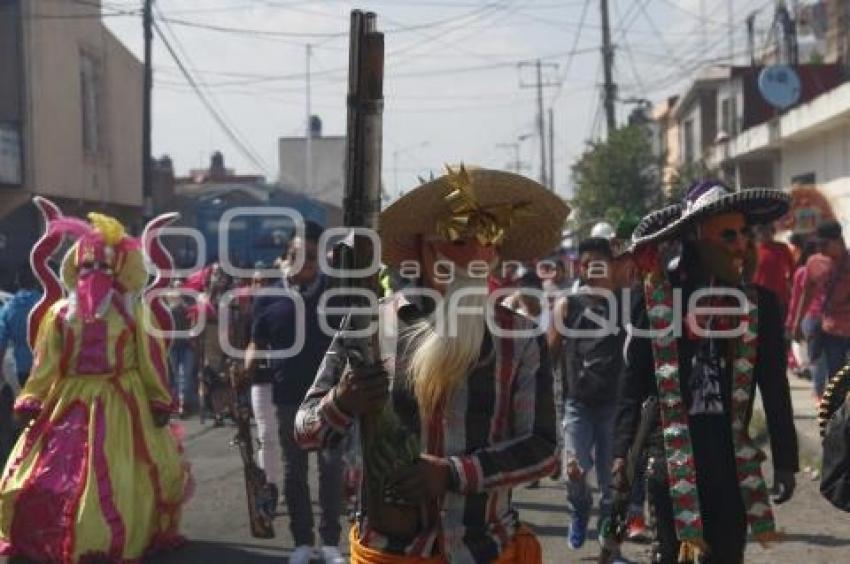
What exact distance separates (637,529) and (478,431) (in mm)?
4184

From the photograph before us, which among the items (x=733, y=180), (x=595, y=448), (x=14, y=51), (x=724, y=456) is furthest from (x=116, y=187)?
(x=724, y=456)

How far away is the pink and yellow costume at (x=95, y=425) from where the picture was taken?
698 centimetres

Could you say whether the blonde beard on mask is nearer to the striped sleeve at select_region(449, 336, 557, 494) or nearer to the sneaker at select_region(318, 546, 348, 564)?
the striped sleeve at select_region(449, 336, 557, 494)

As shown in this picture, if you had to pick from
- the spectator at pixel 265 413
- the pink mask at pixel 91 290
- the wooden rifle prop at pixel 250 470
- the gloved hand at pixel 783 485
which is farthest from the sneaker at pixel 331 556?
the gloved hand at pixel 783 485

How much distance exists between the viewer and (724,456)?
468 cm

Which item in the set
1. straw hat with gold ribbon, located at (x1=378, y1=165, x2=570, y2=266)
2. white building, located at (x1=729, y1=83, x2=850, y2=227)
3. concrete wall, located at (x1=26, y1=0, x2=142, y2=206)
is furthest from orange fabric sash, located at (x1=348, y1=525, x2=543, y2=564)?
concrete wall, located at (x1=26, y1=0, x2=142, y2=206)

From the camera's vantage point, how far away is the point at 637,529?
7465 mm

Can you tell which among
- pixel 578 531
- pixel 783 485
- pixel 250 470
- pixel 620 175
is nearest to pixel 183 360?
pixel 250 470

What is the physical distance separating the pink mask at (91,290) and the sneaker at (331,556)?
6.12ft

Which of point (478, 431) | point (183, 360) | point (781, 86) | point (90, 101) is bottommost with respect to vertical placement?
point (183, 360)

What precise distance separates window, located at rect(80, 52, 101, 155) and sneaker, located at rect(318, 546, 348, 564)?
81.9 ft

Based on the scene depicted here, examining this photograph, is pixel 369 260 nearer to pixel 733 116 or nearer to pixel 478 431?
pixel 478 431

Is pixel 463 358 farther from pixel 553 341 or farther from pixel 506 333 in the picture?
pixel 553 341

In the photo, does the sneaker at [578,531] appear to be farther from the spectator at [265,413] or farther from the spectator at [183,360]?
the spectator at [183,360]
